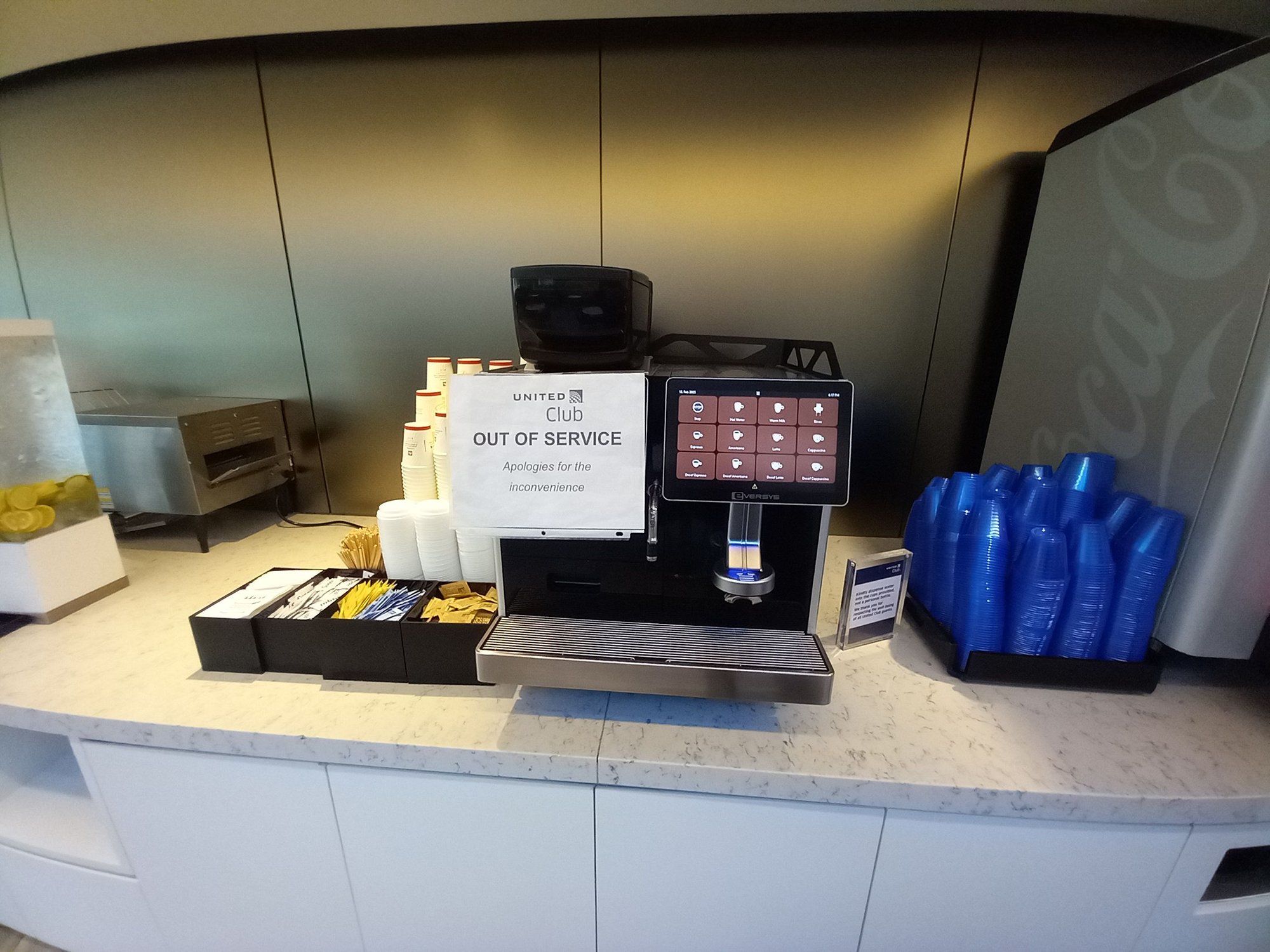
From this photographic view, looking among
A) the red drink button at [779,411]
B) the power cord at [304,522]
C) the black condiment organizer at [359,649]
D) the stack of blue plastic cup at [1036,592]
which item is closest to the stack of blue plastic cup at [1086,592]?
the stack of blue plastic cup at [1036,592]

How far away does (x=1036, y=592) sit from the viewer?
2.44 feet

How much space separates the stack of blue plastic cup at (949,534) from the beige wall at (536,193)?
0.37 m

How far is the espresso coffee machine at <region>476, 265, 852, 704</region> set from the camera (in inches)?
23.6

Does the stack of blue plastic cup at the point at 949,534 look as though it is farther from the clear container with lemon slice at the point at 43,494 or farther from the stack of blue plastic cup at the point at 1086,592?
the clear container with lemon slice at the point at 43,494

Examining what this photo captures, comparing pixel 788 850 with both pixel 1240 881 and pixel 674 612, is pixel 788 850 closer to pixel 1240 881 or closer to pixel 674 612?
pixel 674 612

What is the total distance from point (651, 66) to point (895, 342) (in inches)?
30.2

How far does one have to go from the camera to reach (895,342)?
116 cm

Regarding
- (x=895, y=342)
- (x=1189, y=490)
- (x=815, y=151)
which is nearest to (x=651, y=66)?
(x=815, y=151)

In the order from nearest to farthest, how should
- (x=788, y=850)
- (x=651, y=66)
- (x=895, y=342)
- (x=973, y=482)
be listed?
(x=788, y=850) < (x=973, y=482) < (x=651, y=66) < (x=895, y=342)

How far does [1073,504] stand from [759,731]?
1.92ft

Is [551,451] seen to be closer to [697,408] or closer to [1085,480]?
[697,408]

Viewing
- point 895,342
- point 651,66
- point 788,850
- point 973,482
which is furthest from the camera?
point 895,342

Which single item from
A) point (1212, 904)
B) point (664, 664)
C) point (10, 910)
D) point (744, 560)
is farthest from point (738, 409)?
point (10, 910)

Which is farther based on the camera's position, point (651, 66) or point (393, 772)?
point (651, 66)
